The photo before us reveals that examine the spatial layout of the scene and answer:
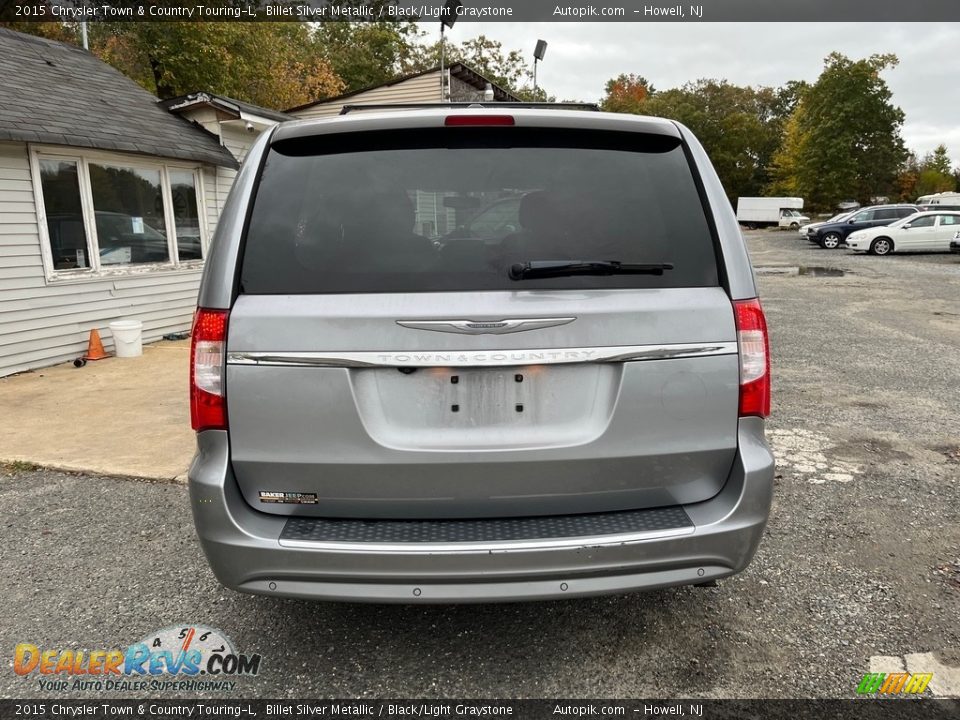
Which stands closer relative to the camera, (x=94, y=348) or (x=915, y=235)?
(x=94, y=348)

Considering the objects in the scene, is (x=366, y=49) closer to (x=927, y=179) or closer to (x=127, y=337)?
(x=127, y=337)

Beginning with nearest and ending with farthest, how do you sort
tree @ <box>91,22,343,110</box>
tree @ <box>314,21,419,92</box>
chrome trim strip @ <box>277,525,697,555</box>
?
chrome trim strip @ <box>277,525,697,555</box>, tree @ <box>91,22,343,110</box>, tree @ <box>314,21,419,92</box>

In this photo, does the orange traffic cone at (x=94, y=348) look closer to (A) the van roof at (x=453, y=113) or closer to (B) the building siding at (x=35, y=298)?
(B) the building siding at (x=35, y=298)

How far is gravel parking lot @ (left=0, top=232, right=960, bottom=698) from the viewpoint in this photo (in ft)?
8.01

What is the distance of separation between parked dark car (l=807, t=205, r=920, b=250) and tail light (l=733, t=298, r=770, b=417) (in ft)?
97.8

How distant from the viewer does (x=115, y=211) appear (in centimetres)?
856

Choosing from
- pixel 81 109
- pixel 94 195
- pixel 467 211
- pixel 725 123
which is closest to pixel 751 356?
pixel 467 211

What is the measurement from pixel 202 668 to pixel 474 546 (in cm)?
129

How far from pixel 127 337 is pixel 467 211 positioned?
7.31 metres

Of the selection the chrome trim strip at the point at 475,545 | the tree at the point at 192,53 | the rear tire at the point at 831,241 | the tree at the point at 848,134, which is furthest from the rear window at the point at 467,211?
the tree at the point at 848,134

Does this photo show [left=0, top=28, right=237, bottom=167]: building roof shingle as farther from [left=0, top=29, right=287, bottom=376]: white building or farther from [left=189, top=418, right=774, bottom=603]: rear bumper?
[left=189, top=418, right=774, bottom=603]: rear bumper

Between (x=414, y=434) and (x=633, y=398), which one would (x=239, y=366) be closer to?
(x=414, y=434)

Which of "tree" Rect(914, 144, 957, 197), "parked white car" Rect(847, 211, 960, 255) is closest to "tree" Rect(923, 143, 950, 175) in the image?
"tree" Rect(914, 144, 957, 197)

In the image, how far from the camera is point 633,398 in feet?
6.78
